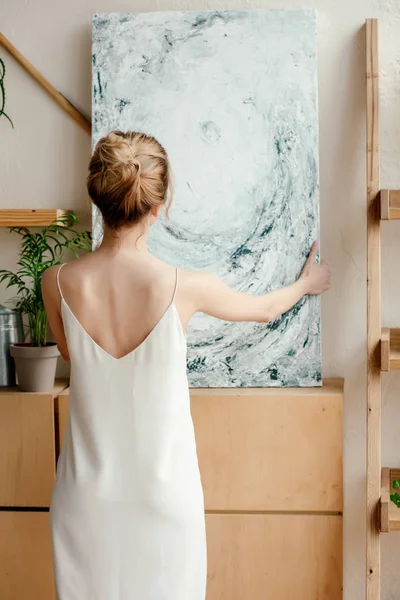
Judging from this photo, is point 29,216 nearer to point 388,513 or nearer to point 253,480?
point 253,480

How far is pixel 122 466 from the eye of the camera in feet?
5.68

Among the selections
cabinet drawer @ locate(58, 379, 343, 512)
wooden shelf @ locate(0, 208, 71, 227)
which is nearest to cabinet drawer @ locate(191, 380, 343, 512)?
cabinet drawer @ locate(58, 379, 343, 512)

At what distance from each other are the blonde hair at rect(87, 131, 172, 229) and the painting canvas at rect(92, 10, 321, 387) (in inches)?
24.4

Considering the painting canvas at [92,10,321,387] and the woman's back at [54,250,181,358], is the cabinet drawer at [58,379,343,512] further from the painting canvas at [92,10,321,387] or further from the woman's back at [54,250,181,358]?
the woman's back at [54,250,181,358]

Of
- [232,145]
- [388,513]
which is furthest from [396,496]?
[232,145]

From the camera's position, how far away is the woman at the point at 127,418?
1703 millimetres

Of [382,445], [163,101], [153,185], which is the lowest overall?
[382,445]

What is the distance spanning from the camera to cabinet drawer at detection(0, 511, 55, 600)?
7.52ft

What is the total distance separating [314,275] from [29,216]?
0.83m

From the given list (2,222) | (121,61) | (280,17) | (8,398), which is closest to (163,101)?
(121,61)

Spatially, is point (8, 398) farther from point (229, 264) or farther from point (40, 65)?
point (40, 65)

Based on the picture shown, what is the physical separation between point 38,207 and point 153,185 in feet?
2.84

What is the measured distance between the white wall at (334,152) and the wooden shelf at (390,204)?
0.22 metres

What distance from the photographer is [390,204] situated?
7.01ft
